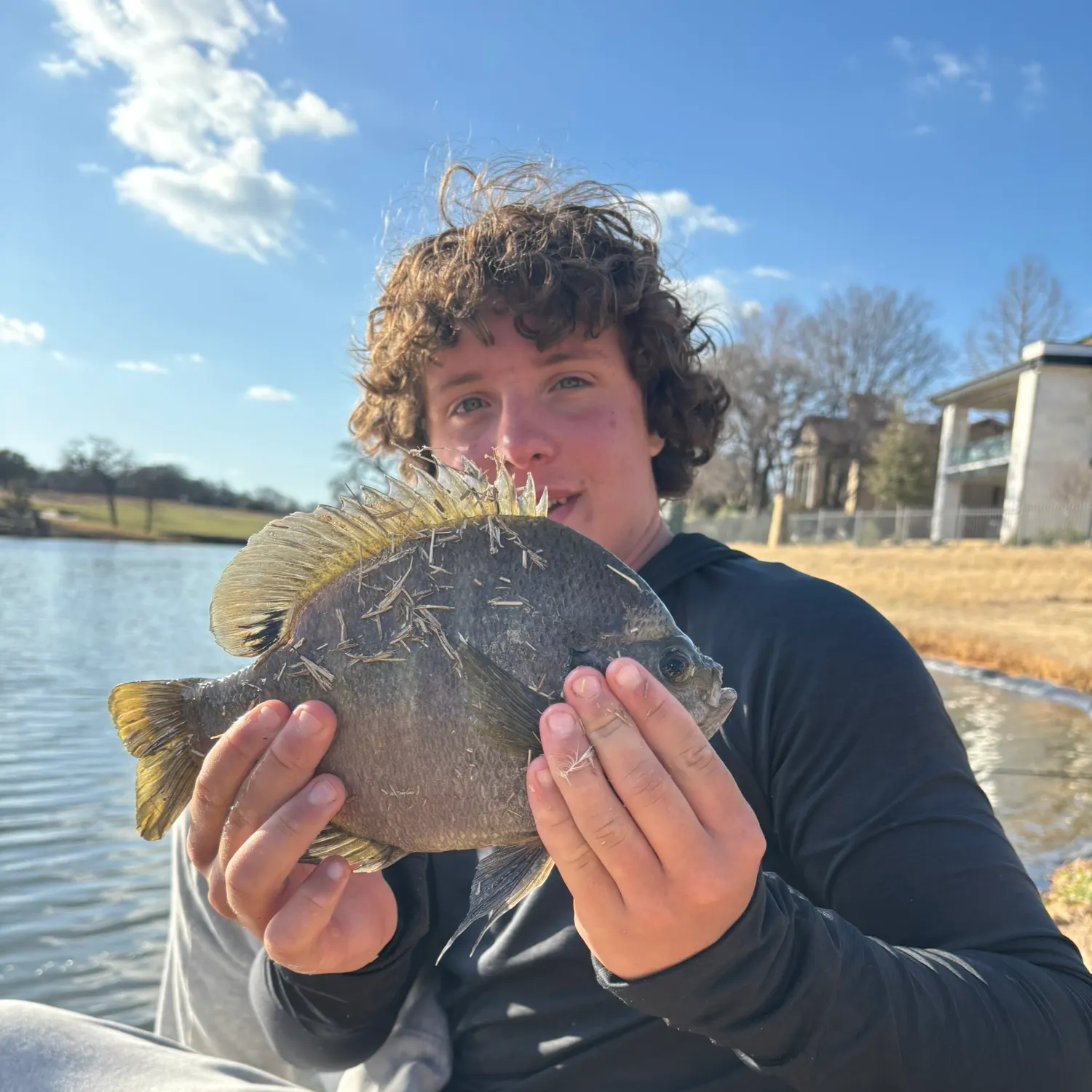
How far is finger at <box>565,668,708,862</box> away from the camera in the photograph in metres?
1.43

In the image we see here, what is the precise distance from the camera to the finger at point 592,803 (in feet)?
4.74

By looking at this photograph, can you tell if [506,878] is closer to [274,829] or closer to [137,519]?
[274,829]

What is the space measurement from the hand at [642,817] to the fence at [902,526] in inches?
963

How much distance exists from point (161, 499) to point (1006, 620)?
70.5m

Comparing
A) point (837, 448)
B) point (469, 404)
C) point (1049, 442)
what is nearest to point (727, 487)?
point (837, 448)

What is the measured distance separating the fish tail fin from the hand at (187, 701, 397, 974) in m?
0.07

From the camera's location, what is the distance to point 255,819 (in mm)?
1886

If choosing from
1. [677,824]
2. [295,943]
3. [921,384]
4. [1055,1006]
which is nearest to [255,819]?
[295,943]

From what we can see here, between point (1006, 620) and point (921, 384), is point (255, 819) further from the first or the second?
point (921, 384)

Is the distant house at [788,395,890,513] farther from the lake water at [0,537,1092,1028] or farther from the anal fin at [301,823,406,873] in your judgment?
the anal fin at [301,823,406,873]

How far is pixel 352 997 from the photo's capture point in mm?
2371

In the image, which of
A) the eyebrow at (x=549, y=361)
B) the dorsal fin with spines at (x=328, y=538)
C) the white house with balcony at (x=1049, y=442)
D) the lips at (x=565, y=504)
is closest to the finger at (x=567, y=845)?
the dorsal fin with spines at (x=328, y=538)

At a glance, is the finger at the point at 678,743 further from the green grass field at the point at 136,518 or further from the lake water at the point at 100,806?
the green grass field at the point at 136,518

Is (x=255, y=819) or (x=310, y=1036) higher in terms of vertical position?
(x=255, y=819)
